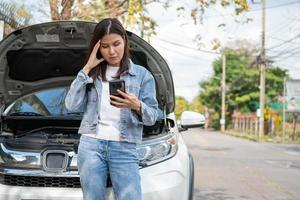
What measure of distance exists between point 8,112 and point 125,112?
2314 mm

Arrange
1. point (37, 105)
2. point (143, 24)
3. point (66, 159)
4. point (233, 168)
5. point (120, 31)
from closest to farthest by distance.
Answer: point (120, 31) → point (66, 159) → point (37, 105) → point (143, 24) → point (233, 168)

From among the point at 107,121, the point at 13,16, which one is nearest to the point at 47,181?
the point at 107,121

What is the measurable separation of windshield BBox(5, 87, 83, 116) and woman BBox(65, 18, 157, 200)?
1813 millimetres

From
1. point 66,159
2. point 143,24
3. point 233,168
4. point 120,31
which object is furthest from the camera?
point 233,168

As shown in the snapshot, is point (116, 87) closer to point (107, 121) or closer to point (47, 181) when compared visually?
point (107, 121)

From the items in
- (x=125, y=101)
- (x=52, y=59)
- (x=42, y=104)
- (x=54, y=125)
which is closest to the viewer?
(x=125, y=101)

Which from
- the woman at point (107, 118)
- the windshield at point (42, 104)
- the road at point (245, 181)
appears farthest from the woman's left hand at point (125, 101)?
the road at point (245, 181)

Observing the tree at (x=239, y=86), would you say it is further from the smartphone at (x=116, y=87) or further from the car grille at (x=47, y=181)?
the smartphone at (x=116, y=87)

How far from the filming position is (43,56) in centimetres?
553

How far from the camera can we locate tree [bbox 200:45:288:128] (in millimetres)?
65000

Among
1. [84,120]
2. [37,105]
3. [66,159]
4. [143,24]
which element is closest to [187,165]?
[66,159]

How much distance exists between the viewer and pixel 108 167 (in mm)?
3305

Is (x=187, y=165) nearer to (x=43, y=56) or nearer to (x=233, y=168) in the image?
(x=43, y=56)

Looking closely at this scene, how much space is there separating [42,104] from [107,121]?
7.53 ft
